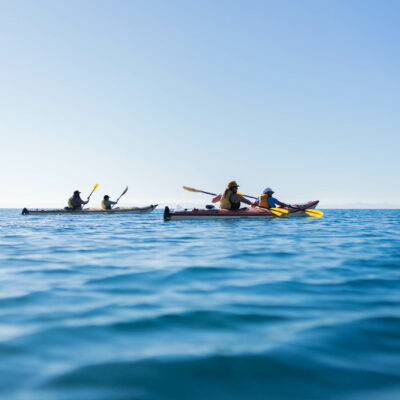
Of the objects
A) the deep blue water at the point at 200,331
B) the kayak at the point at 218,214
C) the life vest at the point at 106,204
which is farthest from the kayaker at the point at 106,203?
the deep blue water at the point at 200,331

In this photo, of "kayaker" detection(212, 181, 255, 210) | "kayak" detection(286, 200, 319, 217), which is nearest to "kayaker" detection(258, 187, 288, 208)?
"kayaker" detection(212, 181, 255, 210)

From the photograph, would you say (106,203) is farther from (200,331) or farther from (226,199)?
(200,331)

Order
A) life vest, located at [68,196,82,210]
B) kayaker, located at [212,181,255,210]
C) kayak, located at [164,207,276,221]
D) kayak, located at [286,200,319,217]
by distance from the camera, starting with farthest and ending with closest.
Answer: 1. life vest, located at [68,196,82,210]
2. kayak, located at [286,200,319,217]
3. kayaker, located at [212,181,255,210]
4. kayak, located at [164,207,276,221]

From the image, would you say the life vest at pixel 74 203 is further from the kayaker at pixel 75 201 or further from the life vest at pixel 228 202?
the life vest at pixel 228 202

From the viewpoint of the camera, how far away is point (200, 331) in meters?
3.32

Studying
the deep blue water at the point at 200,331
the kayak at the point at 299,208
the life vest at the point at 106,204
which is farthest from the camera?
the life vest at the point at 106,204

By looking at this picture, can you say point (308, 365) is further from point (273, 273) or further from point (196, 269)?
point (196, 269)

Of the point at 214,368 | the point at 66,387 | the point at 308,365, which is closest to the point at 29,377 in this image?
the point at 66,387

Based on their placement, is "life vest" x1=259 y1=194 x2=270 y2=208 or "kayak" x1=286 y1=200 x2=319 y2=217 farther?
"kayak" x1=286 y1=200 x2=319 y2=217

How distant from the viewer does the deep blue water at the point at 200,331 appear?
7.88ft

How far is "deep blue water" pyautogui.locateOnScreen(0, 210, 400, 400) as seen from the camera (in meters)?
2.40

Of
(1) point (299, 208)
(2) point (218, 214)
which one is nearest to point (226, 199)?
(2) point (218, 214)

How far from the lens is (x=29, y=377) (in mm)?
2473

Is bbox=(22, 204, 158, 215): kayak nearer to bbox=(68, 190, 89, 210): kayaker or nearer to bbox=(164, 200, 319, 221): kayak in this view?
bbox=(68, 190, 89, 210): kayaker
